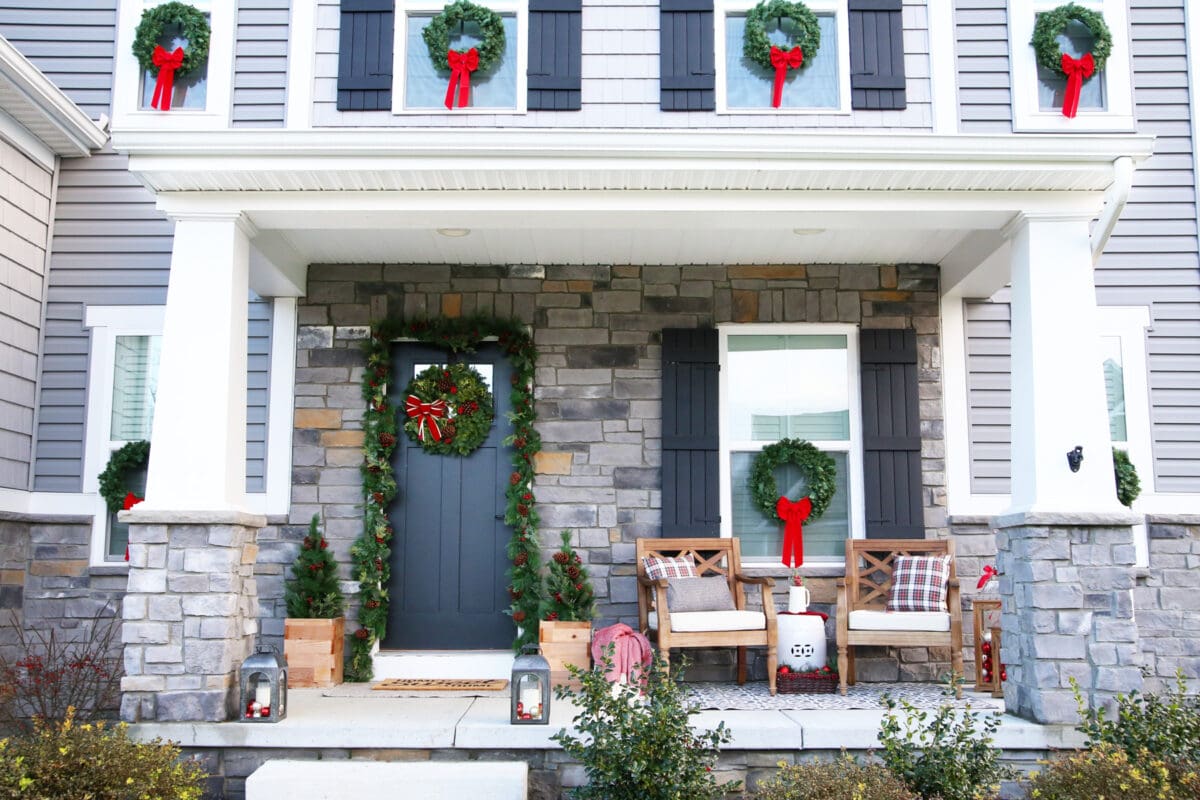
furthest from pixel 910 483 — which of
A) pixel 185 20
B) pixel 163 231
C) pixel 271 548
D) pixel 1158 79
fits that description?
pixel 185 20

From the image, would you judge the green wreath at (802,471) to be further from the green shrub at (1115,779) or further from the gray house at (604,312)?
the green shrub at (1115,779)

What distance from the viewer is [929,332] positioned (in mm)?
6598

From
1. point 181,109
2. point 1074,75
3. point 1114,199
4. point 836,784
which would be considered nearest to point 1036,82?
point 1074,75

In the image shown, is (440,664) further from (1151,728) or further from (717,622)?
(1151,728)

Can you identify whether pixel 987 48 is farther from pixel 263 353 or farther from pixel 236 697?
pixel 236 697

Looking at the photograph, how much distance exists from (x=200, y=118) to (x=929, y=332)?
4.56 m

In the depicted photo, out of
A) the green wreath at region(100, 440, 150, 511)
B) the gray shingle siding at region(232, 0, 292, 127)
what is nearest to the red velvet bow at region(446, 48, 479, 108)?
the gray shingle siding at region(232, 0, 292, 127)

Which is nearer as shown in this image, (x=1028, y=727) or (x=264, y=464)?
(x=1028, y=727)

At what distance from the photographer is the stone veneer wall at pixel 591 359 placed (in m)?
6.45

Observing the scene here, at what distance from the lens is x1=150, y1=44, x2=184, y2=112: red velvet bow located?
6.70 m

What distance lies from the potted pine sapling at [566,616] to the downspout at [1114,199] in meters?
3.07

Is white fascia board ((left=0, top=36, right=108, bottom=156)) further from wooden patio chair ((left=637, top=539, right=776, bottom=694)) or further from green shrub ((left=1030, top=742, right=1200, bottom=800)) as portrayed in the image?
green shrub ((left=1030, top=742, right=1200, bottom=800))

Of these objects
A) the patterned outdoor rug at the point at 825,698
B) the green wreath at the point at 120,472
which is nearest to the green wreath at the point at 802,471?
the patterned outdoor rug at the point at 825,698

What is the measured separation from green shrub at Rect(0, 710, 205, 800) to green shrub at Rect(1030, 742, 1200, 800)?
3.16 m
